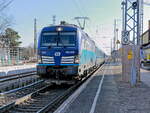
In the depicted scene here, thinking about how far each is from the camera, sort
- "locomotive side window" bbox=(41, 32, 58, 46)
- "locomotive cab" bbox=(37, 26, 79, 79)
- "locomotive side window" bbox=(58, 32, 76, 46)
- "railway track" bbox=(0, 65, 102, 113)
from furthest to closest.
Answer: "locomotive side window" bbox=(41, 32, 58, 46) < "locomotive side window" bbox=(58, 32, 76, 46) < "locomotive cab" bbox=(37, 26, 79, 79) < "railway track" bbox=(0, 65, 102, 113)

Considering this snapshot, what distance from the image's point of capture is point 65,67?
469 inches

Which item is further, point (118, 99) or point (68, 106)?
point (118, 99)

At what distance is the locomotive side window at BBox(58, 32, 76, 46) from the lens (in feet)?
40.6

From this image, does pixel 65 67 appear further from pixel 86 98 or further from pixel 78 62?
pixel 86 98

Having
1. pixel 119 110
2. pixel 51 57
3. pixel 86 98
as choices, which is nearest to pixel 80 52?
pixel 51 57

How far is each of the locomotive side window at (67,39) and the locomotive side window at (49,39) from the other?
281 millimetres

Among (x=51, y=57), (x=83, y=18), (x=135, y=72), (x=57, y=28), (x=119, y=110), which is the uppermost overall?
(x=83, y=18)

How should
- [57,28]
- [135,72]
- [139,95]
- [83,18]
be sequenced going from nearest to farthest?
[139,95], [57,28], [135,72], [83,18]

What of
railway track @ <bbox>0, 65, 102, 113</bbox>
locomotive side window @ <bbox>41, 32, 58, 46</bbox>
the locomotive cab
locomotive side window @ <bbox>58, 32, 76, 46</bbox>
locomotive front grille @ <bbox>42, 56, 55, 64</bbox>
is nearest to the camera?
railway track @ <bbox>0, 65, 102, 113</bbox>

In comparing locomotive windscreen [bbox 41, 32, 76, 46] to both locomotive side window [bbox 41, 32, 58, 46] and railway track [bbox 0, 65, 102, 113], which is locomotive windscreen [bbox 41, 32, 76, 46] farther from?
railway track [bbox 0, 65, 102, 113]

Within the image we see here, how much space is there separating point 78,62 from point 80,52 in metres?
0.74

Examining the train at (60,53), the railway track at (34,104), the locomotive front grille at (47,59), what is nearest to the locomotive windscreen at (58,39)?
the train at (60,53)

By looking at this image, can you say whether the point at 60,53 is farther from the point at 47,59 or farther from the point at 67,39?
the point at 67,39

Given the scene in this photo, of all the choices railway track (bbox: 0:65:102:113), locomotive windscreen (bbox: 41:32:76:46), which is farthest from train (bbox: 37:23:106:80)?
railway track (bbox: 0:65:102:113)
